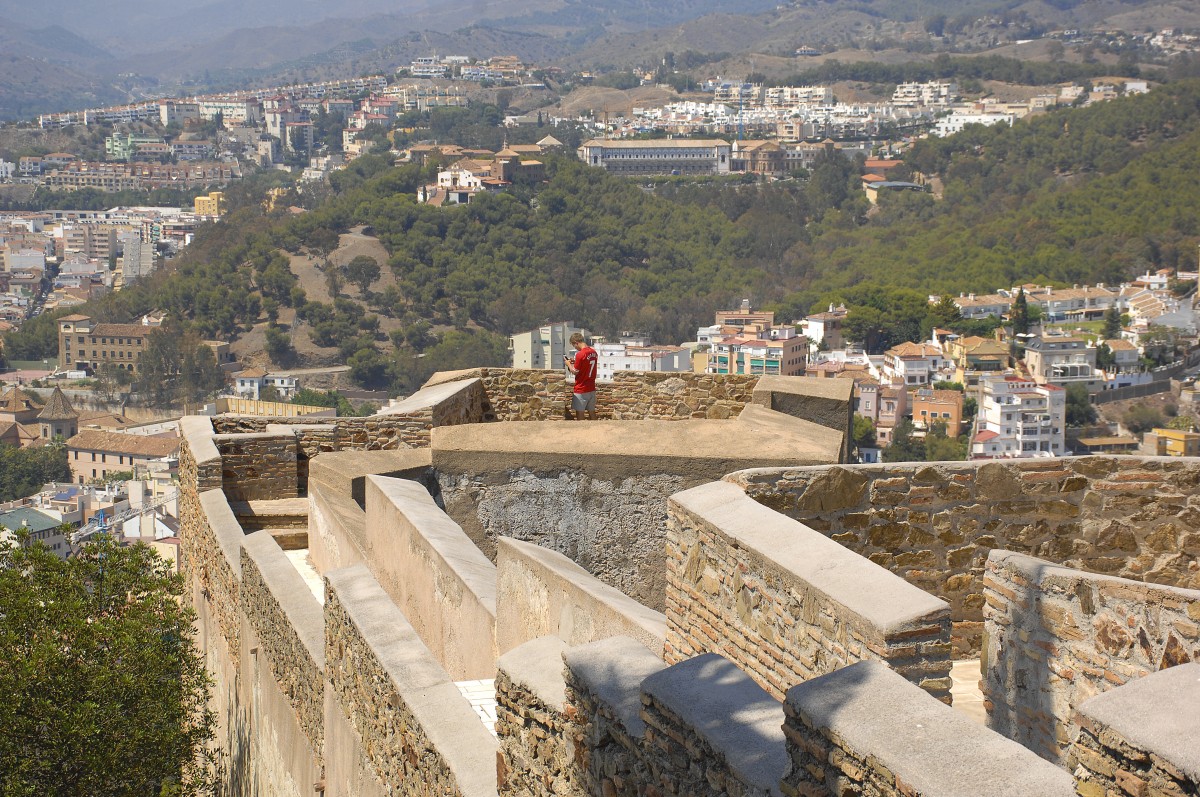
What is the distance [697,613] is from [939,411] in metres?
53.1

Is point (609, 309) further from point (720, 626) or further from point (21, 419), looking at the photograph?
point (720, 626)

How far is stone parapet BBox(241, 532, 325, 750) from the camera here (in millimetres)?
4285

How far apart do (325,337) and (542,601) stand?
231 feet

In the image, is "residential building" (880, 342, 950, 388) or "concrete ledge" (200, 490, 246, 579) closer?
"concrete ledge" (200, 490, 246, 579)

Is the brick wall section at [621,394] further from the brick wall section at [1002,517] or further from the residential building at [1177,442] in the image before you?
the residential building at [1177,442]

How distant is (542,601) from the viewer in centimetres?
348

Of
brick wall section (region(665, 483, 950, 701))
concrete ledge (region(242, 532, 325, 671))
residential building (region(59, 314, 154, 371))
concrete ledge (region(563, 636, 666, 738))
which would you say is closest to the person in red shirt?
concrete ledge (region(242, 532, 325, 671))

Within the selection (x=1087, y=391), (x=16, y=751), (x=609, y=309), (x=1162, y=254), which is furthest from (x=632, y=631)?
(x=1162, y=254)

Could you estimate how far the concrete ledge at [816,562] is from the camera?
2.17 m

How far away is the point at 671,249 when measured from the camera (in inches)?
3201

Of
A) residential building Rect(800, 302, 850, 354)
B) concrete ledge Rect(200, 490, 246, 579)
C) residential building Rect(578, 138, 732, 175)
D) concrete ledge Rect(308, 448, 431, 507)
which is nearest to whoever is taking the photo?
concrete ledge Rect(308, 448, 431, 507)

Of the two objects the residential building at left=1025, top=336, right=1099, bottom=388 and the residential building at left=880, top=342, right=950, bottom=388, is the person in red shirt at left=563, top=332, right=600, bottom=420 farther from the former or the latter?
the residential building at left=1025, top=336, right=1099, bottom=388

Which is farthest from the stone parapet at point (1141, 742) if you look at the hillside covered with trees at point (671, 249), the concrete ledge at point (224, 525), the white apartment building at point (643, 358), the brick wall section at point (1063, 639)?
the hillside covered with trees at point (671, 249)

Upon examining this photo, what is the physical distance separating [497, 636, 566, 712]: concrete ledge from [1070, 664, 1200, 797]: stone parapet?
1064mm
